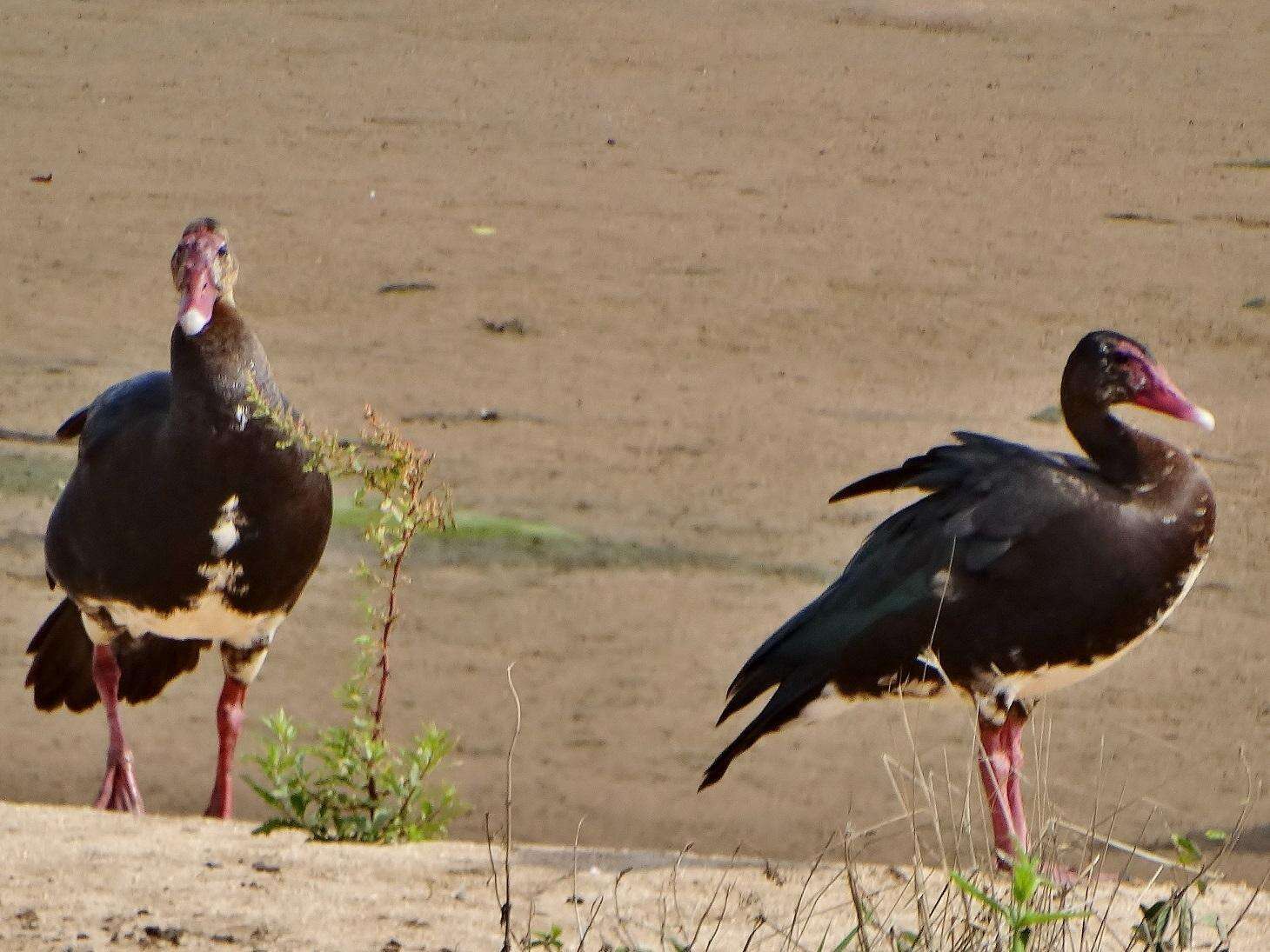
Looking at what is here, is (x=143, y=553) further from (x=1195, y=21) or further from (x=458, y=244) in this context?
(x=1195, y=21)

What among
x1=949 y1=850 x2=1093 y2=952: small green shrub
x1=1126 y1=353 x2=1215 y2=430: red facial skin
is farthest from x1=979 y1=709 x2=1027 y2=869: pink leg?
x1=949 y1=850 x2=1093 y2=952: small green shrub

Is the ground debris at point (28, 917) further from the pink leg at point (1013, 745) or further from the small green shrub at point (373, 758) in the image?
the pink leg at point (1013, 745)

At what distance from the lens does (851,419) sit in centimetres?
1060

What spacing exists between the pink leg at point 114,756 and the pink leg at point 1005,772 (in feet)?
7.81

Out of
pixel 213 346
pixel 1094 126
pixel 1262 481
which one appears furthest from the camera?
pixel 1094 126

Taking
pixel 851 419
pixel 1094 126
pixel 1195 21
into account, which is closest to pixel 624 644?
pixel 851 419

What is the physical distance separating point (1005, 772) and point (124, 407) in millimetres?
2733

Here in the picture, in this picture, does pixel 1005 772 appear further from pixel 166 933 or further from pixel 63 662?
pixel 63 662

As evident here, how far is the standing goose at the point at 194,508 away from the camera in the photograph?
20.6 ft

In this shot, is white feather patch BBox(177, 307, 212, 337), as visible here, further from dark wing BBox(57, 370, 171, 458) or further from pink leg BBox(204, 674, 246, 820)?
pink leg BBox(204, 674, 246, 820)

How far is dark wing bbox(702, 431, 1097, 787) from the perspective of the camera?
5965 millimetres

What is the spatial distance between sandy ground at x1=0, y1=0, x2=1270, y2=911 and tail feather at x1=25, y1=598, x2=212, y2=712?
0.69 ft

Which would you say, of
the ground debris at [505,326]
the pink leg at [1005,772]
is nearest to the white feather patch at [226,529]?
the pink leg at [1005,772]

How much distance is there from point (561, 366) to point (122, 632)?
4.61 meters
